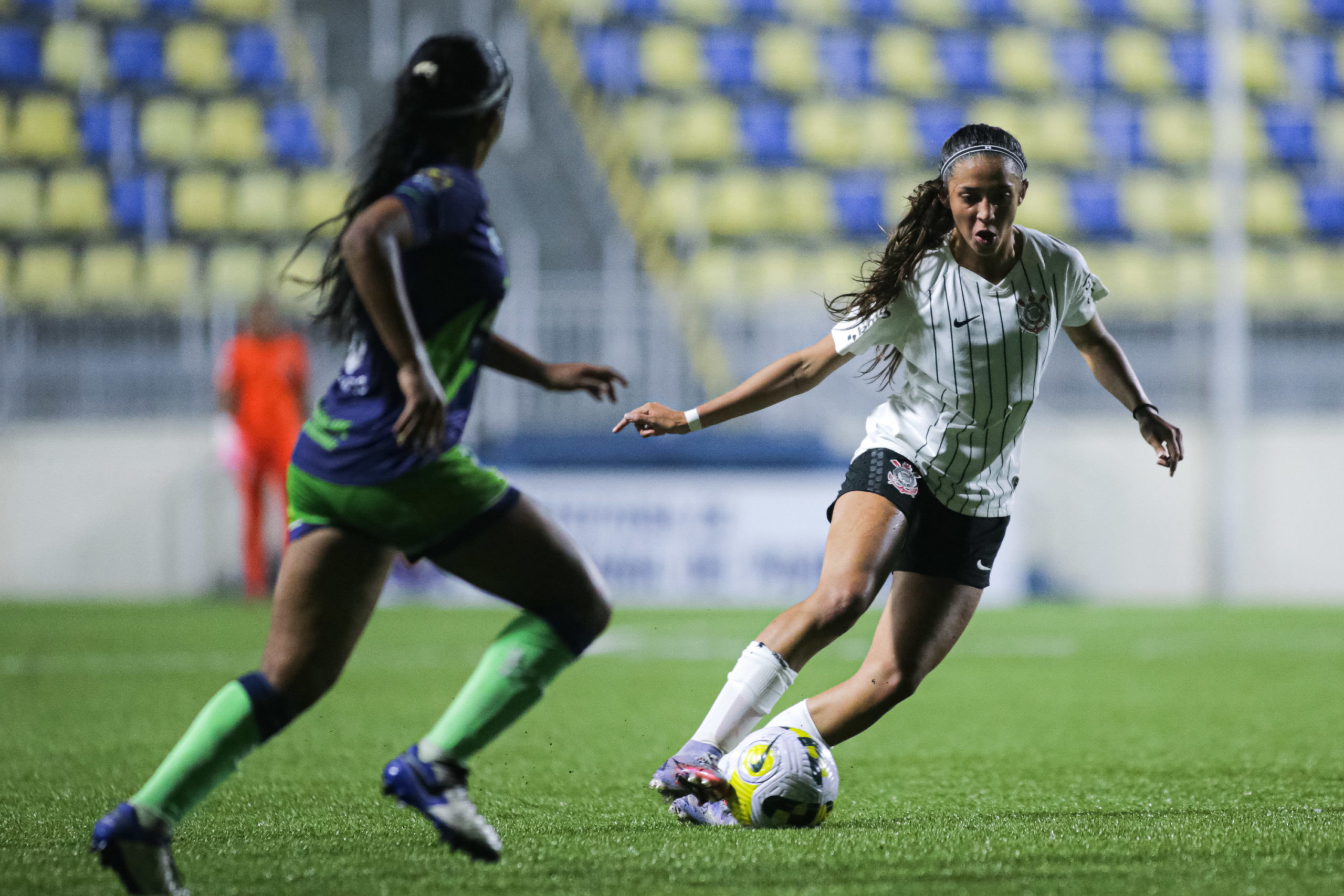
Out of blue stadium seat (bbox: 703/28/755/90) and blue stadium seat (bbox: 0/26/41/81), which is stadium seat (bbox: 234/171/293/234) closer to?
blue stadium seat (bbox: 0/26/41/81)

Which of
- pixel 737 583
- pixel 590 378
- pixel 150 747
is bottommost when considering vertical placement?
pixel 737 583

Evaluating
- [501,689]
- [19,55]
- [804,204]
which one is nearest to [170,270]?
[19,55]

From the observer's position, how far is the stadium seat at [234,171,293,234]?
16266mm

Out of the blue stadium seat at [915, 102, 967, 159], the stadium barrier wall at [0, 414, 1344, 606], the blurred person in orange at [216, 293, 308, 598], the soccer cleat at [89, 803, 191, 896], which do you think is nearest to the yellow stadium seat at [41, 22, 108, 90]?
the stadium barrier wall at [0, 414, 1344, 606]

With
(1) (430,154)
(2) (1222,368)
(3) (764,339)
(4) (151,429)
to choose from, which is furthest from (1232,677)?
(4) (151,429)

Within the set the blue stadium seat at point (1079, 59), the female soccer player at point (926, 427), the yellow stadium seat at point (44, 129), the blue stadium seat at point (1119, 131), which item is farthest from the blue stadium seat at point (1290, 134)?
the female soccer player at point (926, 427)

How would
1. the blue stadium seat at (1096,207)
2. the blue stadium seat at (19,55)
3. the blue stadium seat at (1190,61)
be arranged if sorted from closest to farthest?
the blue stadium seat at (19,55) → the blue stadium seat at (1096,207) → the blue stadium seat at (1190,61)

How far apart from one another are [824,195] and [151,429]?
7.89 metres

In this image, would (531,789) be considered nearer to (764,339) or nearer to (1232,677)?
(1232,677)

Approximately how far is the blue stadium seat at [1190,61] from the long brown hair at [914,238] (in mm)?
16762

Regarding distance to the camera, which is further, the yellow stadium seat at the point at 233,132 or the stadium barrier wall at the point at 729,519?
the yellow stadium seat at the point at 233,132

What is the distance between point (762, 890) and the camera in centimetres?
286

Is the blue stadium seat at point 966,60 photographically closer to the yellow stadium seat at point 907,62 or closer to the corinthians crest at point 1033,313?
the yellow stadium seat at point 907,62

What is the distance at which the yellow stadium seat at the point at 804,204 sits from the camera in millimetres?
17188
